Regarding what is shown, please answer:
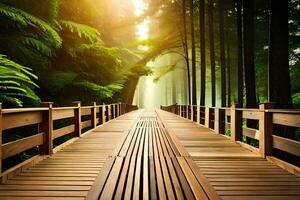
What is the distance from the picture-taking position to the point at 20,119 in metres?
5.06

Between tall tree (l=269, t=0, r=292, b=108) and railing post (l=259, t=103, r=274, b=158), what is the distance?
1877 millimetres

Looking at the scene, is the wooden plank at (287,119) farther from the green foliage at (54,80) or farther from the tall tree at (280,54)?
the green foliage at (54,80)

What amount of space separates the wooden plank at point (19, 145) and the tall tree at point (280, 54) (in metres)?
5.83

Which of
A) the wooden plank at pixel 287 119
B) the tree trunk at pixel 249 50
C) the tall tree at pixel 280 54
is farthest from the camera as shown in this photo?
the tree trunk at pixel 249 50

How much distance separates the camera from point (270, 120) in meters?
6.11

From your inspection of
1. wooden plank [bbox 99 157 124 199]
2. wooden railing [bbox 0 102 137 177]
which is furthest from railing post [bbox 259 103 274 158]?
wooden railing [bbox 0 102 137 177]

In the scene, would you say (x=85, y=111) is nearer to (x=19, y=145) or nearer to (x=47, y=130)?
(x=47, y=130)

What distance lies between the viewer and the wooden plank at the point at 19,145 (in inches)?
175

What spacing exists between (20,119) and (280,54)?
6524mm

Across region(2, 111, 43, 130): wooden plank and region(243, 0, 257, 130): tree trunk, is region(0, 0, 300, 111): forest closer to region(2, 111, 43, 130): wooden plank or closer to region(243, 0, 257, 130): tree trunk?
region(243, 0, 257, 130): tree trunk

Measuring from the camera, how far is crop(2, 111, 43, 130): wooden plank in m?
4.55

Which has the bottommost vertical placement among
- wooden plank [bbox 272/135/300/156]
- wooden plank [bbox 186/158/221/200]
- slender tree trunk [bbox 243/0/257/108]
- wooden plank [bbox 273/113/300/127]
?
wooden plank [bbox 186/158/221/200]

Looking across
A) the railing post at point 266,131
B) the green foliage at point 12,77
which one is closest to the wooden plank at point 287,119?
the railing post at point 266,131

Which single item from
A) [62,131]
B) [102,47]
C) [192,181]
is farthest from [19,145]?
[102,47]
